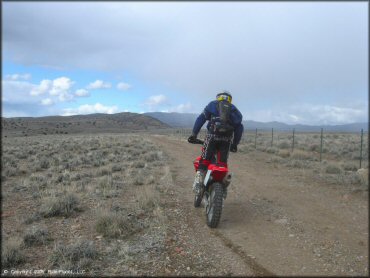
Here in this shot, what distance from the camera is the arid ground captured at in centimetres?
465

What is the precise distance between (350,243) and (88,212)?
5329 millimetres

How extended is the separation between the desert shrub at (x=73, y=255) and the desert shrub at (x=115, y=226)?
72cm

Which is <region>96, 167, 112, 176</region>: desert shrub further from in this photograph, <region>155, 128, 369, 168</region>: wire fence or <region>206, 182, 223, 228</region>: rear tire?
<region>206, 182, 223, 228</region>: rear tire

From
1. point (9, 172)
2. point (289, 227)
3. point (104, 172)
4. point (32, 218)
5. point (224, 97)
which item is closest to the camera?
point (289, 227)

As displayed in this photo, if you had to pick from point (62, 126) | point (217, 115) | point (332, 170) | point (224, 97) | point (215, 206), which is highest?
point (224, 97)

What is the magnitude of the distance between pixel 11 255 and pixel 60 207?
2.68m

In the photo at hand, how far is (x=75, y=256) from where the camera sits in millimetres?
4945

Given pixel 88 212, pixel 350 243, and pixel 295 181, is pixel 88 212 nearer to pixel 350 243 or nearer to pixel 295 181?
pixel 350 243

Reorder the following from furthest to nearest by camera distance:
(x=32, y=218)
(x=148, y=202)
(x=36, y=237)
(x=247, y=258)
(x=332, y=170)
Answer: (x=332, y=170) → (x=148, y=202) → (x=32, y=218) → (x=36, y=237) → (x=247, y=258)

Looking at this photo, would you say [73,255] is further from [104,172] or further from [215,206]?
[104,172]

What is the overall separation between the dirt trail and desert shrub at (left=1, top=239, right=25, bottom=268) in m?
2.67

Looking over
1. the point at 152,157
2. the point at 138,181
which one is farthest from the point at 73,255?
the point at 152,157

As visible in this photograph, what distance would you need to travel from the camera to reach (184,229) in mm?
6148

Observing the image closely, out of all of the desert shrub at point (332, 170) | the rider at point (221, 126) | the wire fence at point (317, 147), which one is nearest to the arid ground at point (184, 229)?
the rider at point (221, 126)
